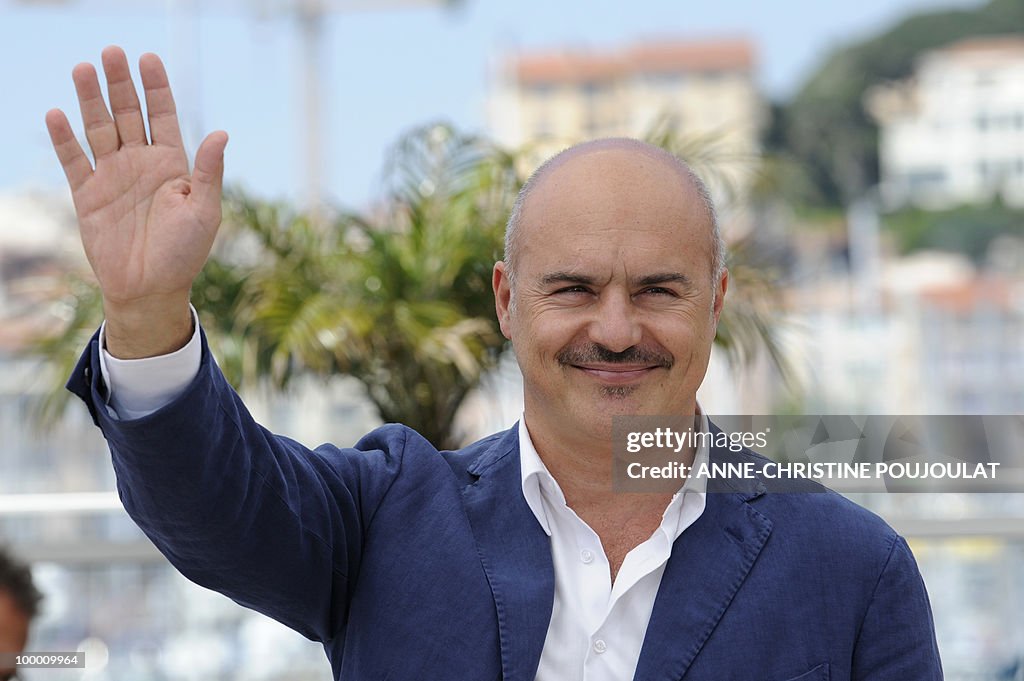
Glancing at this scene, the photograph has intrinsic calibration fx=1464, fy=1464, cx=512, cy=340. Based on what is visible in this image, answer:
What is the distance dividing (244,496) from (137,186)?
0.32 metres

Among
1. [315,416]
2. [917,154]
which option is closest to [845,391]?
[917,154]

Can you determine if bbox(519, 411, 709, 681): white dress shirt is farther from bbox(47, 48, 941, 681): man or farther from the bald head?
the bald head

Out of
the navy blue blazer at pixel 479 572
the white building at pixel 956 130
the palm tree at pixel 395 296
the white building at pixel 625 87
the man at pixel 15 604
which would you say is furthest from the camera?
the white building at pixel 625 87

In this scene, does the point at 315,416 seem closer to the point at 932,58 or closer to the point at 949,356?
the point at 949,356

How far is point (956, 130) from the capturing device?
77.5m

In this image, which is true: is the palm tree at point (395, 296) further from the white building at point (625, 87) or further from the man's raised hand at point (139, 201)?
the white building at point (625, 87)

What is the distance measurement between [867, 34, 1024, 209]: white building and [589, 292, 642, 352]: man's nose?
7382 centimetres

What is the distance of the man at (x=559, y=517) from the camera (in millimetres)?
1440

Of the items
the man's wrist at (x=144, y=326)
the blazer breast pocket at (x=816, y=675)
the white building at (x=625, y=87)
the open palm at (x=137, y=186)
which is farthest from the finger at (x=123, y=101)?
the white building at (x=625, y=87)

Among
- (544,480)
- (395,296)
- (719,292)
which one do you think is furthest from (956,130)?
(544,480)

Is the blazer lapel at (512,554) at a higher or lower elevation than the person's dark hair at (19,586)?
higher

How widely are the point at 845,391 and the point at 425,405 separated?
4697 centimetres

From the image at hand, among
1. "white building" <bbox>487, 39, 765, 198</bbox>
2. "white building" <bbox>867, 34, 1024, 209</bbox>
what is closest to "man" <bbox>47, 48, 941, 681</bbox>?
"white building" <bbox>867, 34, 1024, 209</bbox>

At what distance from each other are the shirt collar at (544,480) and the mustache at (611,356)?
131 millimetres
